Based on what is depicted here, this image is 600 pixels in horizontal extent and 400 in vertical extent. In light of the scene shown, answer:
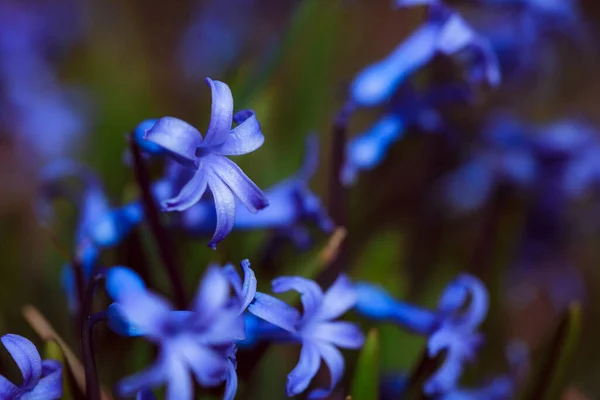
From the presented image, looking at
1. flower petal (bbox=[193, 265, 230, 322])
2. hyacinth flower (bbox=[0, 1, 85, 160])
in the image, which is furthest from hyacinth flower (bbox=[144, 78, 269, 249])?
hyacinth flower (bbox=[0, 1, 85, 160])

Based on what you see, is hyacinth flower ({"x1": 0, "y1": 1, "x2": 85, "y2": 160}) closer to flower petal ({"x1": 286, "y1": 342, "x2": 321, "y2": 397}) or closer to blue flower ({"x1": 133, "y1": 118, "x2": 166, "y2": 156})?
blue flower ({"x1": 133, "y1": 118, "x2": 166, "y2": 156})

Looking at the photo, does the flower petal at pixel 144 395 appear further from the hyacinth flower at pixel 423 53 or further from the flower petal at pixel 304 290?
the hyacinth flower at pixel 423 53

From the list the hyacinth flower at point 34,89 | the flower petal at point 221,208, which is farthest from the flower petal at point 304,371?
the hyacinth flower at point 34,89

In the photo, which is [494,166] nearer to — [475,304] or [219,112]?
[475,304]

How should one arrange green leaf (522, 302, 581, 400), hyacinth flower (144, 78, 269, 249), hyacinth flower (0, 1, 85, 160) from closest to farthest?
1. hyacinth flower (144, 78, 269, 249)
2. green leaf (522, 302, 581, 400)
3. hyacinth flower (0, 1, 85, 160)

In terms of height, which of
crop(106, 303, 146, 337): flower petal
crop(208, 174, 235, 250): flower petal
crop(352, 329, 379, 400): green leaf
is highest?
crop(208, 174, 235, 250): flower petal

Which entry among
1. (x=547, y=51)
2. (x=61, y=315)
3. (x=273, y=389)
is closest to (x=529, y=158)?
(x=547, y=51)
